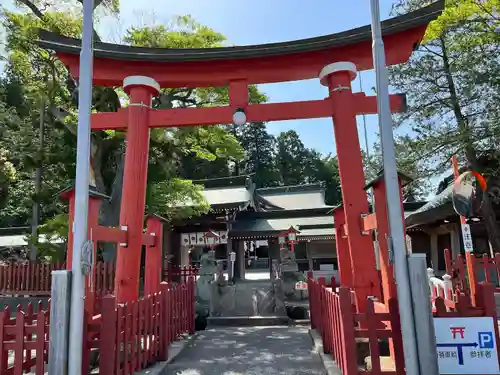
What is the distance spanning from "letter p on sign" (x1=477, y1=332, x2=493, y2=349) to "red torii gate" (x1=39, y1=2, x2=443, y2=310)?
2.23 metres

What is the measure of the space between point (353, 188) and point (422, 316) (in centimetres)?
252

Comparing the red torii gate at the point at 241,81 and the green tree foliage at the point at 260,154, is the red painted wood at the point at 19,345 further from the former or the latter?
the green tree foliage at the point at 260,154

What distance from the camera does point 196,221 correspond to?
679 inches

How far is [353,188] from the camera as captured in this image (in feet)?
18.4

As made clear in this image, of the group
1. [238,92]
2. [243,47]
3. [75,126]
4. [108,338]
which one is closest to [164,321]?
[108,338]

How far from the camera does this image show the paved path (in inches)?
213

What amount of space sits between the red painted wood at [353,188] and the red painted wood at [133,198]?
3.15 meters

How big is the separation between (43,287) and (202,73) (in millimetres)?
10176

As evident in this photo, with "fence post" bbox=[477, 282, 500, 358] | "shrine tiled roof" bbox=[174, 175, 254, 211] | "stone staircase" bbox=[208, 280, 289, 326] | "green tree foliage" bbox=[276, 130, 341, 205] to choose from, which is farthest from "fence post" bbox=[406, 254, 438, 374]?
"green tree foliage" bbox=[276, 130, 341, 205]

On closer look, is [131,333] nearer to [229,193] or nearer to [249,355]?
[249,355]

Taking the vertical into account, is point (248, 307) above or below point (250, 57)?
below

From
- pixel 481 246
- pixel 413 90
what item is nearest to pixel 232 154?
pixel 413 90

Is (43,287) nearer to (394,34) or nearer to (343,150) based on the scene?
(343,150)

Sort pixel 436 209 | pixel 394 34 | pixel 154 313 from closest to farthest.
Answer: pixel 154 313, pixel 394 34, pixel 436 209
